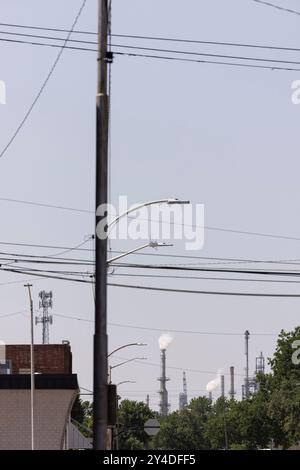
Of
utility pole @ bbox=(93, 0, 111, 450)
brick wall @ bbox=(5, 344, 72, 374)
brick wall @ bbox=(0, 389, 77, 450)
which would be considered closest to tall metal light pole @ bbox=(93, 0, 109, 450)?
utility pole @ bbox=(93, 0, 111, 450)

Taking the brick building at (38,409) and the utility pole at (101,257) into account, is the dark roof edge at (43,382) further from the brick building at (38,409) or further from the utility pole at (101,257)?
the utility pole at (101,257)

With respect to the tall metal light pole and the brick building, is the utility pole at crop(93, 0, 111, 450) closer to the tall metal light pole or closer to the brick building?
the tall metal light pole

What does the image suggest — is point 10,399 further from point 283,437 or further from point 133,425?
point 133,425

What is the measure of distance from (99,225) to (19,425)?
4072 centimetres

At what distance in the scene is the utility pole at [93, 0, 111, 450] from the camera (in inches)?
764

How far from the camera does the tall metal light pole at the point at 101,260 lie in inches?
764

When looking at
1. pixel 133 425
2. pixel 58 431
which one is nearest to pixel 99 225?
pixel 58 431

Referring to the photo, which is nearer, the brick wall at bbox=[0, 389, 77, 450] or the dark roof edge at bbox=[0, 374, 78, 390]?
the dark roof edge at bbox=[0, 374, 78, 390]

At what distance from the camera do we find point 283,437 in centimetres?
13825

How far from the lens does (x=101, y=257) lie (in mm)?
20109

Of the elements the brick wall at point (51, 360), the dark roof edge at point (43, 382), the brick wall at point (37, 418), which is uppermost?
the brick wall at point (51, 360)

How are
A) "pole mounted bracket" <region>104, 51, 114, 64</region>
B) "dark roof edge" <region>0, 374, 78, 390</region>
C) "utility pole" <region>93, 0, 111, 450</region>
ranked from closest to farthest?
"utility pole" <region>93, 0, 111, 450</region>, "pole mounted bracket" <region>104, 51, 114, 64</region>, "dark roof edge" <region>0, 374, 78, 390</region>

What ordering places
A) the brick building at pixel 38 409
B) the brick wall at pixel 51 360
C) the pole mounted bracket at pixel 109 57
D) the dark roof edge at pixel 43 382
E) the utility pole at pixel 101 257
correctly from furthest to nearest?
the brick wall at pixel 51 360
the brick building at pixel 38 409
the dark roof edge at pixel 43 382
the pole mounted bracket at pixel 109 57
the utility pole at pixel 101 257

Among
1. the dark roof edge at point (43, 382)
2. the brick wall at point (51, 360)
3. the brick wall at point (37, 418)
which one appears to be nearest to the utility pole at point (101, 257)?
the dark roof edge at point (43, 382)
